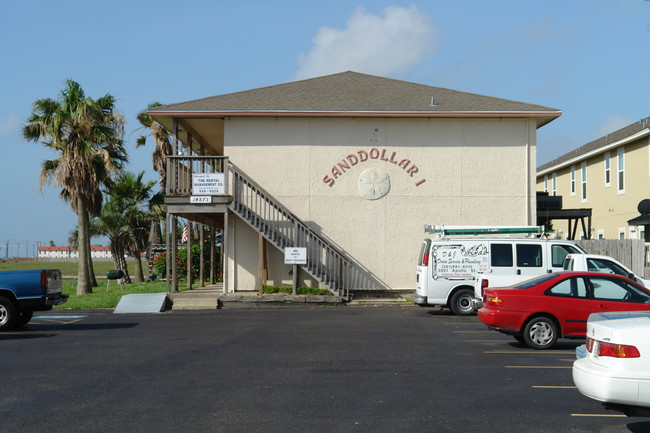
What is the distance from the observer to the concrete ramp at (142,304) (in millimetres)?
21561

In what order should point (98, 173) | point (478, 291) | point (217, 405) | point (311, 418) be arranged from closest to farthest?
point (311, 418) → point (217, 405) → point (478, 291) → point (98, 173)

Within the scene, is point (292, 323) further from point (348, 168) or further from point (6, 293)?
point (348, 168)

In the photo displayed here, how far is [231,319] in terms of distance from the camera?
1883 cm

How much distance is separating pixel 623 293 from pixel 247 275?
13.8 metres

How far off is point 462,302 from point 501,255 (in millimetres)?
1588

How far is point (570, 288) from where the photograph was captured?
13.2m

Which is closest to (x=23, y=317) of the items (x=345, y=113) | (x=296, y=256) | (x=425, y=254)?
(x=296, y=256)

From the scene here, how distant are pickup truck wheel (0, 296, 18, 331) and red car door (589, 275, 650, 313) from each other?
12.3 metres

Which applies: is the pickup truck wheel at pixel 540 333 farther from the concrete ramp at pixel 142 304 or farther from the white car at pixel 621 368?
the concrete ramp at pixel 142 304

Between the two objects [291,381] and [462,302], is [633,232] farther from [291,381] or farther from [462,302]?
[291,381]

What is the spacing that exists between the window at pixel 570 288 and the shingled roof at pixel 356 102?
37.8ft

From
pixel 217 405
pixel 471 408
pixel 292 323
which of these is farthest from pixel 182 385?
pixel 292 323

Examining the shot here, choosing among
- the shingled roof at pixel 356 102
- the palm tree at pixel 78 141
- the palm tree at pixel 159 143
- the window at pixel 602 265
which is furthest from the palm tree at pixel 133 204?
the window at pixel 602 265

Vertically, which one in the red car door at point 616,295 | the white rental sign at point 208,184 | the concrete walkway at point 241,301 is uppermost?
the white rental sign at point 208,184
